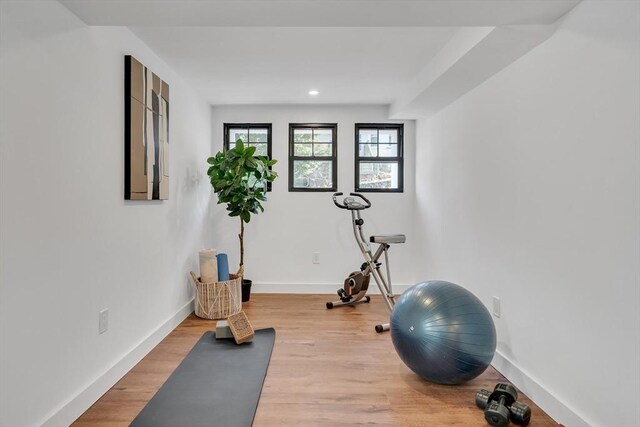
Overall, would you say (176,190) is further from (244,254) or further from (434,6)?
(434,6)

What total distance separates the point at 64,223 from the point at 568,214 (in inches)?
98.5

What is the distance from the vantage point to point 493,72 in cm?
251

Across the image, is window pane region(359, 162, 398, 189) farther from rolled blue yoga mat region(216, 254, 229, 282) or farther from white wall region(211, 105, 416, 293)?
rolled blue yoga mat region(216, 254, 229, 282)

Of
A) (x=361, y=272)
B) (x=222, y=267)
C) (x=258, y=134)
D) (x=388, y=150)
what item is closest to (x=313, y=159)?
(x=258, y=134)

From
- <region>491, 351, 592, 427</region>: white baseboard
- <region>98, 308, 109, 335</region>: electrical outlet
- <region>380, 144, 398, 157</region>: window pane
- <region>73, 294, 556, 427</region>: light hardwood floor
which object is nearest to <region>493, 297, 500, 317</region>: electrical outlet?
<region>491, 351, 592, 427</region>: white baseboard

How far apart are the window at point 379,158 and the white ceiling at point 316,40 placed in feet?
1.32

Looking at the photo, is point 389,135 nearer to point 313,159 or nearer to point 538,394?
point 313,159

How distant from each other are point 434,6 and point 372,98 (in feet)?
7.69

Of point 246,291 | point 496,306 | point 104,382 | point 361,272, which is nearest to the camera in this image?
point 104,382

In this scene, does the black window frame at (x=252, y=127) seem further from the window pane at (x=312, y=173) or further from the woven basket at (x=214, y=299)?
the woven basket at (x=214, y=299)

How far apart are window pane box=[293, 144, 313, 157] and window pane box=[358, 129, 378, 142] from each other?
616 millimetres

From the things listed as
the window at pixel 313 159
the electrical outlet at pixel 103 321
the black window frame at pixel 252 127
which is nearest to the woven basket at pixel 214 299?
the electrical outlet at pixel 103 321

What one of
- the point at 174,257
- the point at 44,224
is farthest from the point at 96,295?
the point at 174,257

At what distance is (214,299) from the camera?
3434mm
